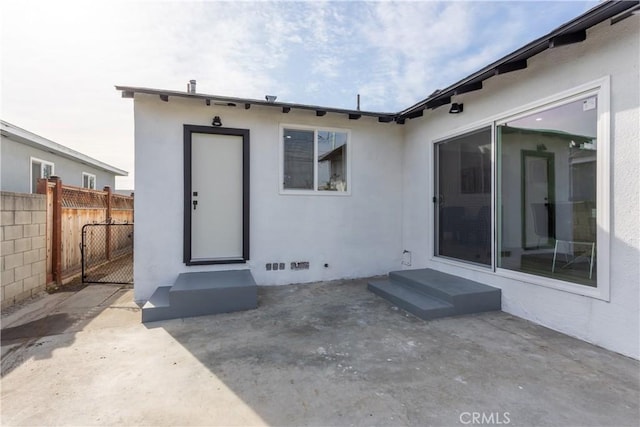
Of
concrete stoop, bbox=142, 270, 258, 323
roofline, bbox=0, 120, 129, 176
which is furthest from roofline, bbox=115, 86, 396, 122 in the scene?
roofline, bbox=0, 120, 129, 176

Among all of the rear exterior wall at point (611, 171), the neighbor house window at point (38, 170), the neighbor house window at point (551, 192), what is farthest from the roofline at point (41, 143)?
the neighbor house window at point (551, 192)

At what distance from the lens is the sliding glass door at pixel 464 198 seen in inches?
162

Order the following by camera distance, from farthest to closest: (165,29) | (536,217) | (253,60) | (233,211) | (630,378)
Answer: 1. (253,60)
2. (233,211)
3. (165,29)
4. (536,217)
5. (630,378)

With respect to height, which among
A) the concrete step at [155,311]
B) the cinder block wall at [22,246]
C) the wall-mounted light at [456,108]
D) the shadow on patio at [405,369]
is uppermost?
the wall-mounted light at [456,108]

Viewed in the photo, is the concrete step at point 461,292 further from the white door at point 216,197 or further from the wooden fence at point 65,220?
the wooden fence at point 65,220

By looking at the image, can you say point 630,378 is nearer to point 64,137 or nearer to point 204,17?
point 204,17

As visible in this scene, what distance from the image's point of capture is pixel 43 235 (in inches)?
180

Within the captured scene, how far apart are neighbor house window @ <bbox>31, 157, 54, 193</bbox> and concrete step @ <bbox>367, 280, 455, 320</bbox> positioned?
8.53 metres

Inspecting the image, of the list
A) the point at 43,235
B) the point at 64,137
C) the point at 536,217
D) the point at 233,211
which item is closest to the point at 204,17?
the point at 233,211

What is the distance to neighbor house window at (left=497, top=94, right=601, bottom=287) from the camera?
9.62 feet

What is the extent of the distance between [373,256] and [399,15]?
423 cm

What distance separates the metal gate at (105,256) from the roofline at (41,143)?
2.57 m

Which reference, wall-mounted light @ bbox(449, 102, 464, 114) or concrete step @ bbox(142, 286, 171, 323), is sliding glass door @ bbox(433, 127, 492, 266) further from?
concrete step @ bbox(142, 286, 171, 323)

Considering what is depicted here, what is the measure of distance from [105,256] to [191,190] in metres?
3.97
